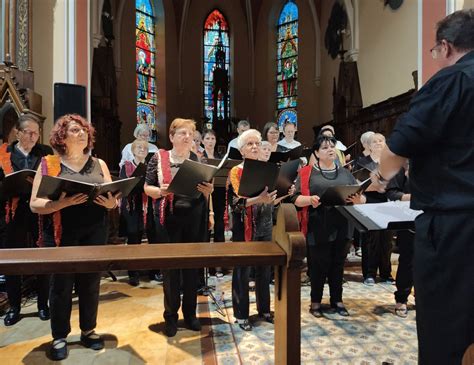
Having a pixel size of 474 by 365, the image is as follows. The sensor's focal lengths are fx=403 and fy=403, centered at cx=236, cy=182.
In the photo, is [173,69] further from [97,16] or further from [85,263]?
[85,263]

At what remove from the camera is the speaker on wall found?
4824 millimetres

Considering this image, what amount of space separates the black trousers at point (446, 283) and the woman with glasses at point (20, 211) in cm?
278

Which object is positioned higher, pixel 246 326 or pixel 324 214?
pixel 324 214

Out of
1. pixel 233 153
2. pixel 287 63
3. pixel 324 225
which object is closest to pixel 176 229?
pixel 233 153

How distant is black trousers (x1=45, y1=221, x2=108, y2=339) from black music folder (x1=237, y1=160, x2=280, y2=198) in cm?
93

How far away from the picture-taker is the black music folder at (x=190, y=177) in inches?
97.5

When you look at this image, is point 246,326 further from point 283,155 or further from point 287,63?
A: point 287,63

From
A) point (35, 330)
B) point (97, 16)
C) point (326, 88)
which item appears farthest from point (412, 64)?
point (35, 330)

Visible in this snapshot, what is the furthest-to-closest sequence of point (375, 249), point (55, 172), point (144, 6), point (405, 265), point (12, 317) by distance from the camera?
point (144, 6) → point (375, 249) → point (405, 265) → point (12, 317) → point (55, 172)

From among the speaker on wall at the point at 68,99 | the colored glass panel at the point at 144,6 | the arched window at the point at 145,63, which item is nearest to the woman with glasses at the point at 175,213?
the speaker on wall at the point at 68,99

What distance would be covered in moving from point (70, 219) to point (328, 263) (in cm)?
189

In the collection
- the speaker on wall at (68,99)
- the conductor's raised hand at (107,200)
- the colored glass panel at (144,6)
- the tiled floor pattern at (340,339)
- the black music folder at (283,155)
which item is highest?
the colored glass panel at (144,6)

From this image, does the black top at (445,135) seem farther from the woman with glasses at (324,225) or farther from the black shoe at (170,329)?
the black shoe at (170,329)

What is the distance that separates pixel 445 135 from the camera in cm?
136
